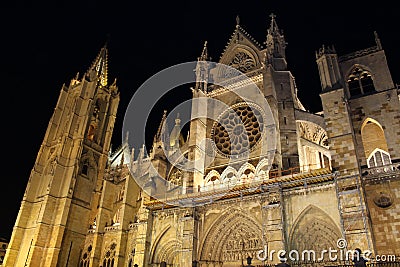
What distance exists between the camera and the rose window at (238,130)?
19203mm

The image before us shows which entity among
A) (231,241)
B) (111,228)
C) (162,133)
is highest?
(162,133)

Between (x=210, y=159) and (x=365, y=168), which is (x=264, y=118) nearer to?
(x=210, y=159)

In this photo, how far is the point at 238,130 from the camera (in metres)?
20.1

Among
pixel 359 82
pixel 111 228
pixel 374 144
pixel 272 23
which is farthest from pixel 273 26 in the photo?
pixel 111 228

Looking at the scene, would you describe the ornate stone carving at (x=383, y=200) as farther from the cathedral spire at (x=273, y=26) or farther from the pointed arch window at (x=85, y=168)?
the pointed arch window at (x=85, y=168)

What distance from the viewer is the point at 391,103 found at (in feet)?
50.1

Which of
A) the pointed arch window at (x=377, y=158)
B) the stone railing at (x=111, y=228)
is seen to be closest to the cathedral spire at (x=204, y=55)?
the pointed arch window at (x=377, y=158)

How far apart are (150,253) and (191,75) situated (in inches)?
494

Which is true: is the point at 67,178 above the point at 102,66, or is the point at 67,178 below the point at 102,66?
below

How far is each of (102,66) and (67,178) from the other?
14282mm

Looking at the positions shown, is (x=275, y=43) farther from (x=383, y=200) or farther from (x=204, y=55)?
(x=383, y=200)

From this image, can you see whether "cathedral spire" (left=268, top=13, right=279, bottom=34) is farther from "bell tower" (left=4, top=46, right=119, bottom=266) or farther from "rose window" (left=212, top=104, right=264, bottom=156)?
"bell tower" (left=4, top=46, right=119, bottom=266)

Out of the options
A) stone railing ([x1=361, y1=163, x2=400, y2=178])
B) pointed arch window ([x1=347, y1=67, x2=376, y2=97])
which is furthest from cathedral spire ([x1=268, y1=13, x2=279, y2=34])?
stone railing ([x1=361, y1=163, x2=400, y2=178])

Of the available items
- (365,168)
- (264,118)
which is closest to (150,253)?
(264,118)
